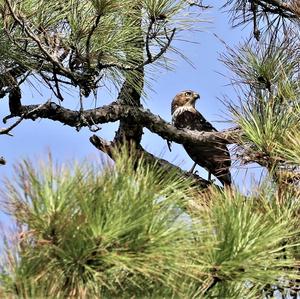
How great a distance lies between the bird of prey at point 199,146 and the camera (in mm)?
2297

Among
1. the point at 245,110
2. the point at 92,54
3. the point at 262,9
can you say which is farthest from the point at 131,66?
the point at 262,9

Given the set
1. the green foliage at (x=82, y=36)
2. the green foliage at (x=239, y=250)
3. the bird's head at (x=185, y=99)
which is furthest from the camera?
the bird's head at (x=185, y=99)

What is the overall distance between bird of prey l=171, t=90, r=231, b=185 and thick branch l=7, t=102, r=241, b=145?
0.13 feet

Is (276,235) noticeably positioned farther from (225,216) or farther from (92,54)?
(92,54)

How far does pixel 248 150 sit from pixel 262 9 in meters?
0.92

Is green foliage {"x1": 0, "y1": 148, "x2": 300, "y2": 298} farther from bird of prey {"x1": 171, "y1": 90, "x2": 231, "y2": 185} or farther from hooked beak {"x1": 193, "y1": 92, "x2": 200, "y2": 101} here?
hooked beak {"x1": 193, "y1": 92, "x2": 200, "y2": 101}

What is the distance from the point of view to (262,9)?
2.65 metres

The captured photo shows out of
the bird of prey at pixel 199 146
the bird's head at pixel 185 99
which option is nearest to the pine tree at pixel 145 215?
the bird of prey at pixel 199 146

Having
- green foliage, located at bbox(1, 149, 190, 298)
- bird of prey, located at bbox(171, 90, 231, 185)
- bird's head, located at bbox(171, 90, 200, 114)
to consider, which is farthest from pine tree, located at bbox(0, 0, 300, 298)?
bird's head, located at bbox(171, 90, 200, 114)

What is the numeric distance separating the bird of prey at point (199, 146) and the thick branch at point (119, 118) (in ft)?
0.13

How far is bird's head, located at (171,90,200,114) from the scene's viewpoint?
334 centimetres

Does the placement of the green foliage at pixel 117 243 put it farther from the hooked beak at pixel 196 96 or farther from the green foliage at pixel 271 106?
the hooked beak at pixel 196 96

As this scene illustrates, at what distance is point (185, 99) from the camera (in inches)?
134

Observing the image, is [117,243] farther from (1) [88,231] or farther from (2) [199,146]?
(2) [199,146]
